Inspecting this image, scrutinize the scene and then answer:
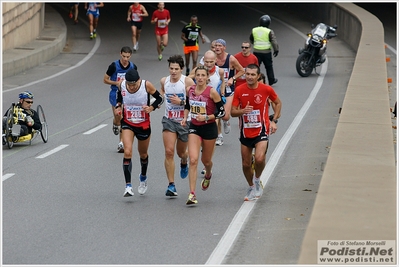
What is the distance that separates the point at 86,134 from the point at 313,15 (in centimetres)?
2513

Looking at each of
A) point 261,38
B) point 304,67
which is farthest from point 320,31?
point 261,38

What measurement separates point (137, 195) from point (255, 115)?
6.05 feet

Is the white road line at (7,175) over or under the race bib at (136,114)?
under

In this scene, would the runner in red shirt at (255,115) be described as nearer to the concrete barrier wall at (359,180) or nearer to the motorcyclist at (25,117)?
the concrete barrier wall at (359,180)

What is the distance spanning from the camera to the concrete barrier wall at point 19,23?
28002 millimetres

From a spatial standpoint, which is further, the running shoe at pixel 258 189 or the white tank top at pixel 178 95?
the white tank top at pixel 178 95

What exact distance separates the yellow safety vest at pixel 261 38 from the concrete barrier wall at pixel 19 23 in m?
8.46

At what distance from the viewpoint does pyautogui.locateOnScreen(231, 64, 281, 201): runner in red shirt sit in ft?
36.8

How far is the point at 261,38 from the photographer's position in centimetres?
2323

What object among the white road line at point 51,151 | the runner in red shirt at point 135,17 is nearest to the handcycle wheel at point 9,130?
the white road line at point 51,151

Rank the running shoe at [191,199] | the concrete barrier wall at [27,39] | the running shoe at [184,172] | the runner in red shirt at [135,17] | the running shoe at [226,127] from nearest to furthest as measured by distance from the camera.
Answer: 1. the running shoe at [191,199]
2. the running shoe at [184,172]
3. the running shoe at [226,127]
4. the concrete barrier wall at [27,39]
5. the runner in red shirt at [135,17]

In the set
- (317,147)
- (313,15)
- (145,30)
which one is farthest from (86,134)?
(313,15)

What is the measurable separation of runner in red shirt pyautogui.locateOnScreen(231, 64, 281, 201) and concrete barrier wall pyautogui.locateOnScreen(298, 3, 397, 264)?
933mm

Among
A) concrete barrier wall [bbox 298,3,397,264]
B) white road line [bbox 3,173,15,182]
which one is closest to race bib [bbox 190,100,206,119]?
concrete barrier wall [bbox 298,3,397,264]
